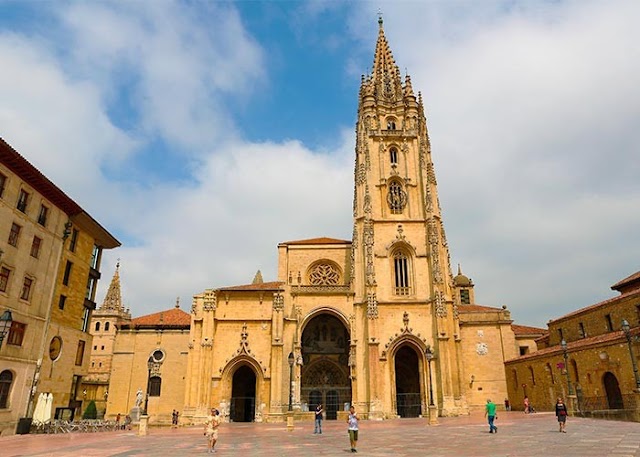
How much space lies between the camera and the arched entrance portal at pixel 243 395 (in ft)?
113

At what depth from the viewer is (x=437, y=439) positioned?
1530 centimetres

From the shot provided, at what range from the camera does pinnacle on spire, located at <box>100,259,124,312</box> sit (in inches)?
2106

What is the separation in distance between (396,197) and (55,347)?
2748 cm

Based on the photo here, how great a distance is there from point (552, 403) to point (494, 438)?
21445 millimetres

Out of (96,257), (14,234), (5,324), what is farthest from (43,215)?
(5,324)

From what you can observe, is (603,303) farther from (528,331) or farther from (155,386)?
(155,386)

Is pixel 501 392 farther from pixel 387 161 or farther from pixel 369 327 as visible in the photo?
pixel 387 161

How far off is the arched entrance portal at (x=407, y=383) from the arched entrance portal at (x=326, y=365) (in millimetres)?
4168

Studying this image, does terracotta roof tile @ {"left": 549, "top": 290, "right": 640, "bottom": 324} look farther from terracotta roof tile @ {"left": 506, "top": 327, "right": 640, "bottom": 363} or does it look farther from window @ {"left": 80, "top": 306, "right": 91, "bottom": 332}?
window @ {"left": 80, "top": 306, "right": 91, "bottom": 332}

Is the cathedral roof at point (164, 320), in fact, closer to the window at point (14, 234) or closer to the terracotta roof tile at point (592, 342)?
the window at point (14, 234)

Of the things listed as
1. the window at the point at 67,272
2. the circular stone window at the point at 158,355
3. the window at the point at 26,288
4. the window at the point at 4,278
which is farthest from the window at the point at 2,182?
the circular stone window at the point at 158,355

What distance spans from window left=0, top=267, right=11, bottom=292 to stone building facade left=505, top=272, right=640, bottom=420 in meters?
28.8

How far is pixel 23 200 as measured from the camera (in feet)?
74.7

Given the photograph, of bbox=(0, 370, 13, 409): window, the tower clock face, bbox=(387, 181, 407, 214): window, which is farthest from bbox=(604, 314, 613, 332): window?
bbox=(0, 370, 13, 409): window
